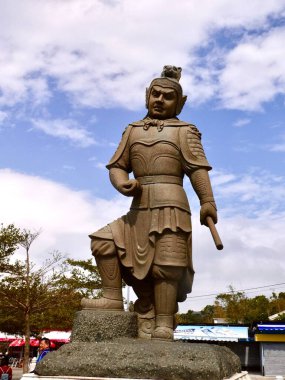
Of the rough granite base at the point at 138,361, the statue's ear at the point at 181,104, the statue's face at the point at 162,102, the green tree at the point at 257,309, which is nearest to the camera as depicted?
the rough granite base at the point at 138,361

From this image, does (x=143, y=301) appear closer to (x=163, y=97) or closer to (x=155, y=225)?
(x=155, y=225)

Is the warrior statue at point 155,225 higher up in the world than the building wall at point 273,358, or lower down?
higher up

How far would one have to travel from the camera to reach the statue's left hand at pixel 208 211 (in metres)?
5.41

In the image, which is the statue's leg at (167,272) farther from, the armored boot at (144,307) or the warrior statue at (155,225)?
the armored boot at (144,307)

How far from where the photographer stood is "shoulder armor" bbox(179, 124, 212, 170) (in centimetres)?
556

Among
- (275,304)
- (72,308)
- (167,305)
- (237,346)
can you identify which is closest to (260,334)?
(237,346)

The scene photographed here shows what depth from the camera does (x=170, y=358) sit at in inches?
164

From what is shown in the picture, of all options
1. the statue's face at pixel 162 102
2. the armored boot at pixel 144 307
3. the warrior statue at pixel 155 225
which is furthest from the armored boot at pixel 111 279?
the statue's face at pixel 162 102

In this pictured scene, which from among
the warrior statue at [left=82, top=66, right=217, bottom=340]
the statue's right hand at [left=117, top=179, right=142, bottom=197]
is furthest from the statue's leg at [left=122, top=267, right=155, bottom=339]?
the statue's right hand at [left=117, top=179, right=142, bottom=197]

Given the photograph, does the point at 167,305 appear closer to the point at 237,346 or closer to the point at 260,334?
the point at 260,334

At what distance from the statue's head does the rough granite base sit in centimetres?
281

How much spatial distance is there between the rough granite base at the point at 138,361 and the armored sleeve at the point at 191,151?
2.05 m

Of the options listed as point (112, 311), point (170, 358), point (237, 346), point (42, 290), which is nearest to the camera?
point (170, 358)

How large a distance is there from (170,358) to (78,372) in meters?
0.85
